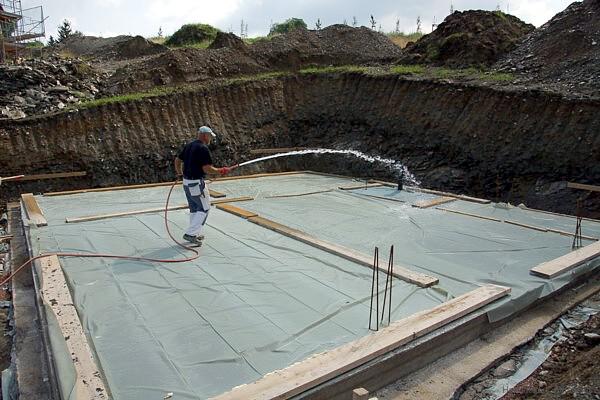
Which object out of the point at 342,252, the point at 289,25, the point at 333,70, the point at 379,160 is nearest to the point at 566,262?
the point at 342,252

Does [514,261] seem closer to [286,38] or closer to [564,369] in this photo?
[564,369]

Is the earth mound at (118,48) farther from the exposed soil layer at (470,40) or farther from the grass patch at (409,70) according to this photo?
the exposed soil layer at (470,40)

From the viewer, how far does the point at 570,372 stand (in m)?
3.25

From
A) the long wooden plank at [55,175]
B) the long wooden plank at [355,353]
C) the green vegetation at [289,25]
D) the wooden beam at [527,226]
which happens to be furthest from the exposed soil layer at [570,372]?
the green vegetation at [289,25]

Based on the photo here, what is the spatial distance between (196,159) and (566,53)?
419 inches

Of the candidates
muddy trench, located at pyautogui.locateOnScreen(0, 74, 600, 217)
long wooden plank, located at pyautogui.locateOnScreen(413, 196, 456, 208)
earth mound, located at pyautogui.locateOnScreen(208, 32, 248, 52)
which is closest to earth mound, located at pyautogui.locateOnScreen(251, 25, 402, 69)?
earth mound, located at pyautogui.locateOnScreen(208, 32, 248, 52)

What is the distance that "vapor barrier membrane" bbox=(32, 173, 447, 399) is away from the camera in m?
2.79

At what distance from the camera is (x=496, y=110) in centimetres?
1012

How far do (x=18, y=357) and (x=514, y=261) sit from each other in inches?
177

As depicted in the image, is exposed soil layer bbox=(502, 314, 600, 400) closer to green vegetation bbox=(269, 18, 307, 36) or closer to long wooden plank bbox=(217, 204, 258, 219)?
long wooden plank bbox=(217, 204, 258, 219)

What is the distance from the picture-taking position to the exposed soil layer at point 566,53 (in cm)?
998

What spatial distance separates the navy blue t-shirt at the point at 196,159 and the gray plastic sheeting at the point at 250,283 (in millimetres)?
819

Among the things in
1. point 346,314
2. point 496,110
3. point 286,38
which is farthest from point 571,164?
point 286,38

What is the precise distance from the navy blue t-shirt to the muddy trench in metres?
6.58
